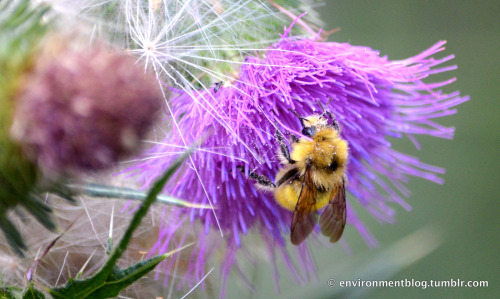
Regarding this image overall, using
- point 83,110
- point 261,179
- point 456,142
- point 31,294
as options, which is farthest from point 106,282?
point 456,142

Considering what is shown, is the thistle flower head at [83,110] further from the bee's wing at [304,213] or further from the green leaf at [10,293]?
the bee's wing at [304,213]

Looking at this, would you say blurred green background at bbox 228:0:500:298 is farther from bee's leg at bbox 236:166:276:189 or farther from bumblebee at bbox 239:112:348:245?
bee's leg at bbox 236:166:276:189

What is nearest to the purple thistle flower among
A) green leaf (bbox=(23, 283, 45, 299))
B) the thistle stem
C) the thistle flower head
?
the thistle stem

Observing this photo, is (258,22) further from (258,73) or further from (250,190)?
(250,190)

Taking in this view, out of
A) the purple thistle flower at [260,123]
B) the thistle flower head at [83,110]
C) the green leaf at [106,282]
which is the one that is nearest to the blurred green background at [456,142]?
the purple thistle flower at [260,123]

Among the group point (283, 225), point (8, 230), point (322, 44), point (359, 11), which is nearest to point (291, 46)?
point (322, 44)

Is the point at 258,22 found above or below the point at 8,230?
above
